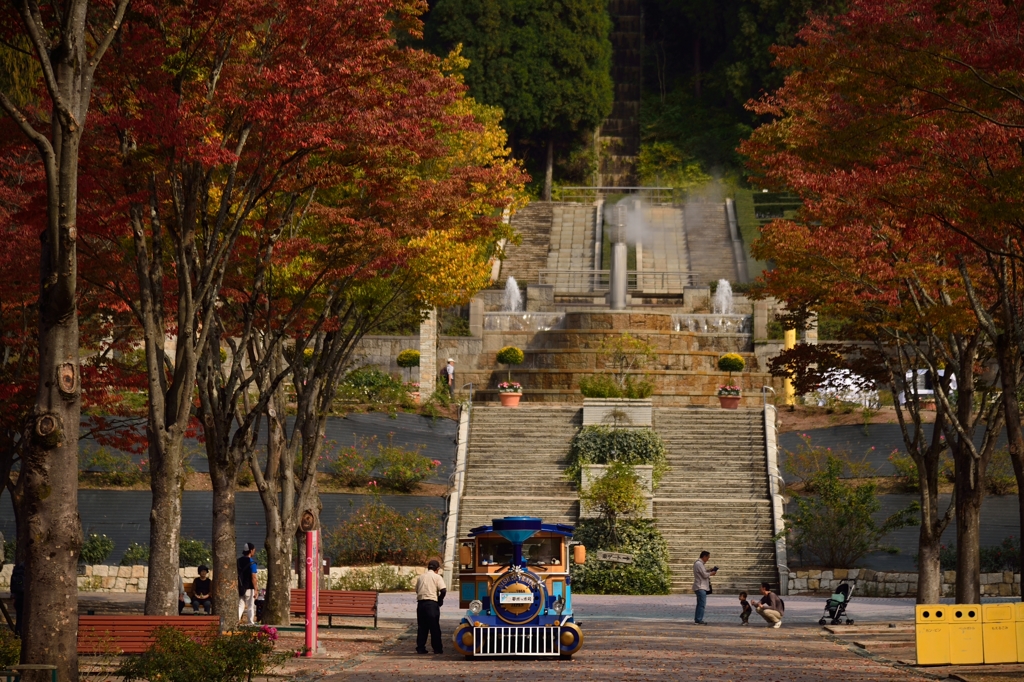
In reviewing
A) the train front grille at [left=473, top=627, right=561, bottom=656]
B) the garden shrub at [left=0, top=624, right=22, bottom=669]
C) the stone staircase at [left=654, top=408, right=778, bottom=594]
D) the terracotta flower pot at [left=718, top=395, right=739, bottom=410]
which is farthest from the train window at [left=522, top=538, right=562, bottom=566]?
the terracotta flower pot at [left=718, top=395, right=739, bottom=410]

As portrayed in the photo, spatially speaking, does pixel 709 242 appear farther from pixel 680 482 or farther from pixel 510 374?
pixel 680 482

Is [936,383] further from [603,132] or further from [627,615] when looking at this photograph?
[603,132]

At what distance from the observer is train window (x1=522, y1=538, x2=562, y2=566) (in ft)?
63.1

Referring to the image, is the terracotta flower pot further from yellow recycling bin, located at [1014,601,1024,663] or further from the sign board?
yellow recycling bin, located at [1014,601,1024,663]

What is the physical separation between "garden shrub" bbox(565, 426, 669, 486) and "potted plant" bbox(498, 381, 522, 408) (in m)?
4.63

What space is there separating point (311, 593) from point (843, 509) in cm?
1545

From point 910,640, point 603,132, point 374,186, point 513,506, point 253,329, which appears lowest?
point 910,640

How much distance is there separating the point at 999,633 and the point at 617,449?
16.6 metres

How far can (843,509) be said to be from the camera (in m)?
29.9

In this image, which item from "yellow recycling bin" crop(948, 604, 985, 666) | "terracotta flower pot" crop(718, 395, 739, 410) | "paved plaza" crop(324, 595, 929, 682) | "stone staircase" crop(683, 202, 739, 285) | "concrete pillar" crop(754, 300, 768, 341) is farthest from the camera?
"stone staircase" crop(683, 202, 739, 285)

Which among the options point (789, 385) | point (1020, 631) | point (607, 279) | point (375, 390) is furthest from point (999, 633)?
point (607, 279)

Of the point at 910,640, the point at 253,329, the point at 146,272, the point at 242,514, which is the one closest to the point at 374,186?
the point at 253,329

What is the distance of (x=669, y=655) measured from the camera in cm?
1809

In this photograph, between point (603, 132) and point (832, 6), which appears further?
point (603, 132)
